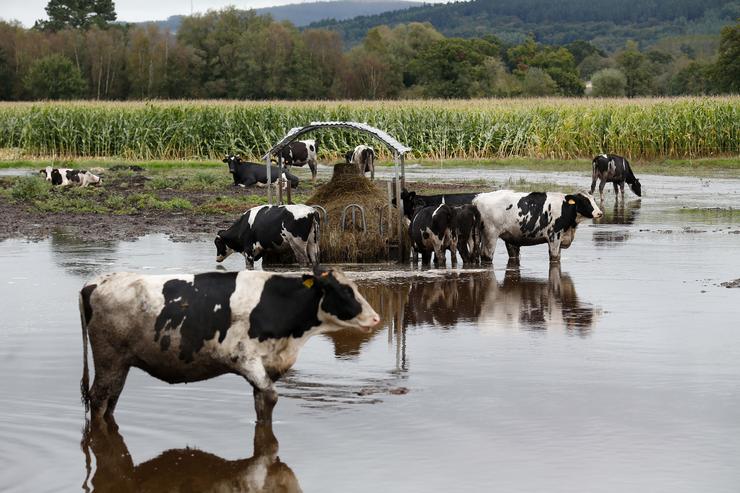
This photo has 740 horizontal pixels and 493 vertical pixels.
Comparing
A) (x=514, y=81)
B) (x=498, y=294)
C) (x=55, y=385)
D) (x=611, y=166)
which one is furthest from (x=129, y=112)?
(x=514, y=81)

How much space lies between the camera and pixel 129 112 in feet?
159

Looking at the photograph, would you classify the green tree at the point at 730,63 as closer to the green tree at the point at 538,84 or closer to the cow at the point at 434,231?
the green tree at the point at 538,84

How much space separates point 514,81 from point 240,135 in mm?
66338

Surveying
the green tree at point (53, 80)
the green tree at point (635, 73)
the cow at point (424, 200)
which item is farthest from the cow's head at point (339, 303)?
the green tree at point (635, 73)

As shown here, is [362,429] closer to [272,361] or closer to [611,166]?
[272,361]

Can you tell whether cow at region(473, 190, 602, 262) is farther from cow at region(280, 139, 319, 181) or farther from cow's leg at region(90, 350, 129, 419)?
cow at region(280, 139, 319, 181)

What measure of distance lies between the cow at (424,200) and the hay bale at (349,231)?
334mm

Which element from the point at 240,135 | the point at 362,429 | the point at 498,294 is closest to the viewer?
the point at 362,429

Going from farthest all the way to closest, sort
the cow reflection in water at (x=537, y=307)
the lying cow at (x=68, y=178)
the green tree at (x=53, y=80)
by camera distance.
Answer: the green tree at (x=53, y=80) < the lying cow at (x=68, y=178) < the cow reflection in water at (x=537, y=307)

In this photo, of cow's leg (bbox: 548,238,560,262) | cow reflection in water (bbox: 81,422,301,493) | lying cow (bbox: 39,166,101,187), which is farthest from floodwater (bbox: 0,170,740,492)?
lying cow (bbox: 39,166,101,187)

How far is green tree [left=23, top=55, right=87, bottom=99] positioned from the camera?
97.2 metres

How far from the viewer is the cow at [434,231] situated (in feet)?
61.7

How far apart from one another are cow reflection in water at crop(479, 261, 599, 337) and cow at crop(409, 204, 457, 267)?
1.35 m

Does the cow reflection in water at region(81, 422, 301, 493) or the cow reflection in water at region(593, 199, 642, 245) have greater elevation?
the cow reflection in water at region(593, 199, 642, 245)
